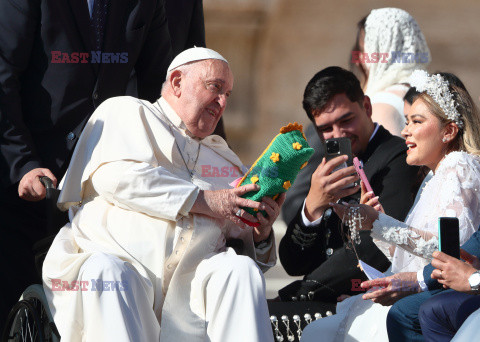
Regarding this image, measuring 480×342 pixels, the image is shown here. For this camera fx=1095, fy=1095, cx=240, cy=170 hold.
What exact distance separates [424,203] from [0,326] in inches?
91.3

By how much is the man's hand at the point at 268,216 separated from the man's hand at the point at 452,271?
35.3 inches

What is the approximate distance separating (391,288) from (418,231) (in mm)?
340

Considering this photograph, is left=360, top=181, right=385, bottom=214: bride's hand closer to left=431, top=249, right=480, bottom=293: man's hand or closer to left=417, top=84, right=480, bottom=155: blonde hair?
left=417, top=84, right=480, bottom=155: blonde hair

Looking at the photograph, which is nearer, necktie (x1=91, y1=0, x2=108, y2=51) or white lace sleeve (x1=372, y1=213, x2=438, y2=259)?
white lace sleeve (x1=372, y1=213, x2=438, y2=259)

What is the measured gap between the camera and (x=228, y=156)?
5.92 meters

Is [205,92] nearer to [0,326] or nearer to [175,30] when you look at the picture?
[175,30]

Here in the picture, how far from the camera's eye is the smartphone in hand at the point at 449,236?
4723 millimetres

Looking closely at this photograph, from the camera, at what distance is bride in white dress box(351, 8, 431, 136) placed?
285 inches

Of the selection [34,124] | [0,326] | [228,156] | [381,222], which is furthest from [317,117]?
[0,326]

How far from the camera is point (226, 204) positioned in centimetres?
530

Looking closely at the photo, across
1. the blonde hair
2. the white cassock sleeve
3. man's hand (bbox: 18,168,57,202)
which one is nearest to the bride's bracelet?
the blonde hair

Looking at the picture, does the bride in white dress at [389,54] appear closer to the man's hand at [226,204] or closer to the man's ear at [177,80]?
the man's ear at [177,80]

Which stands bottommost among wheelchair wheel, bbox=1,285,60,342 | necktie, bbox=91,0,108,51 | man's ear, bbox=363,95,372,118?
wheelchair wheel, bbox=1,285,60,342

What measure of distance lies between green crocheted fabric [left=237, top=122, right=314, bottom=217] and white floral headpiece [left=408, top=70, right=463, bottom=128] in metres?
0.79
